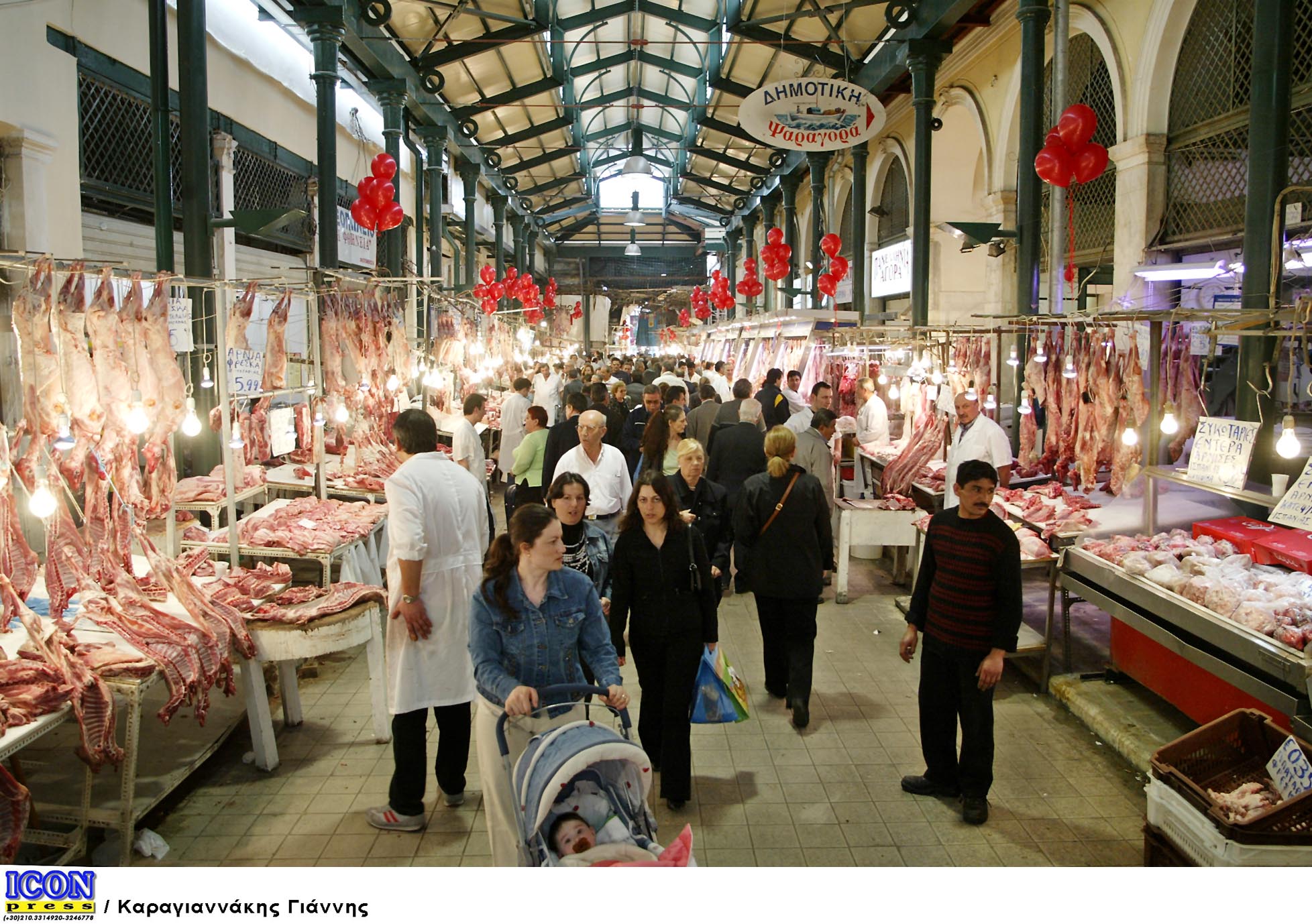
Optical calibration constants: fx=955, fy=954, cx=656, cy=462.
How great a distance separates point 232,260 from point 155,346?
7.11 meters

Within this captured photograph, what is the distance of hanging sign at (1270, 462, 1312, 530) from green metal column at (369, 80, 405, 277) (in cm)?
1161

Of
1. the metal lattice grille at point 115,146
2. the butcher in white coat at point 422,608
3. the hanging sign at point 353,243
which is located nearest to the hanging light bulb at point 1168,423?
the butcher in white coat at point 422,608

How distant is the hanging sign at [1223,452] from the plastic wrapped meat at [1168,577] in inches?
20.0

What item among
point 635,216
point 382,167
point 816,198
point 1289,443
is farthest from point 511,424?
point 635,216

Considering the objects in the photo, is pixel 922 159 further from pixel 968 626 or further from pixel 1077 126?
pixel 968 626

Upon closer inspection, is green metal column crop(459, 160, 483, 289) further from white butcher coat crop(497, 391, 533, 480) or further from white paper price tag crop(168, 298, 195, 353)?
white paper price tag crop(168, 298, 195, 353)

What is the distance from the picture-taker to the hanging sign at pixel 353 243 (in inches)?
573

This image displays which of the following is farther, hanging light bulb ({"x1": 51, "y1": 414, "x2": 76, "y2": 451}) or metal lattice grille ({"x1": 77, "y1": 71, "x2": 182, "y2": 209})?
metal lattice grille ({"x1": 77, "y1": 71, "x2": 182, "y2": 209})

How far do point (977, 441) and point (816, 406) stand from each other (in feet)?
8.06

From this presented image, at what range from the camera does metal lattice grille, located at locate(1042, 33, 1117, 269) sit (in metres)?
10.5

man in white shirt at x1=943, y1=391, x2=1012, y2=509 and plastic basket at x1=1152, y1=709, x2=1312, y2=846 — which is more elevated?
man in white shirt at x1=943, y1=391, x2=1012, y2=509

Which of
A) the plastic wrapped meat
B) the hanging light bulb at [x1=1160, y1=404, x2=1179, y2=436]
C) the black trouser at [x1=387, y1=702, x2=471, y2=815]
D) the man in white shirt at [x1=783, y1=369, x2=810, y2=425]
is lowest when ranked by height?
the black trouser at [x1=387, y1=702, x2=471, y2=815]

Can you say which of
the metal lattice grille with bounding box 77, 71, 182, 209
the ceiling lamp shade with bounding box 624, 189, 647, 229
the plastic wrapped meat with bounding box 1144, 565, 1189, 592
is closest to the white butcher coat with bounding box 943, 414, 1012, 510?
the plastic wrapped meat with bounding box 1144, 565, 1189, 592

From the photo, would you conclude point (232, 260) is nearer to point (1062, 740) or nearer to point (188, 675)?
point (188, 675)
